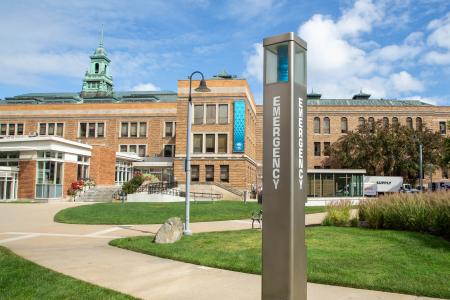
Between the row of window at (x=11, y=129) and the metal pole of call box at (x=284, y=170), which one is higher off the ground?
the row of window at (x=11, y=129)

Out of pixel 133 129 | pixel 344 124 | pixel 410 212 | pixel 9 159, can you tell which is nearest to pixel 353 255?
pixel 410 212

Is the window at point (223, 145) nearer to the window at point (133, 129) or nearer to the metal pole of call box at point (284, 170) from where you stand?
the window at point (133, 129)

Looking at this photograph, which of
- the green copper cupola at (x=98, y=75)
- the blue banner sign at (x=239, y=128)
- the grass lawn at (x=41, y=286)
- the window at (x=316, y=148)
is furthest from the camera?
the green copper cupola at (x=98, y=75)

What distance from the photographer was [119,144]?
205 ft

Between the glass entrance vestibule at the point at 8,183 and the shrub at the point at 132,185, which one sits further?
the shrub at the point at 132,185

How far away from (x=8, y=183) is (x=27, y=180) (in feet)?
5.89

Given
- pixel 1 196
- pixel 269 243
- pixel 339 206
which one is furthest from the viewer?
pixel 1 196

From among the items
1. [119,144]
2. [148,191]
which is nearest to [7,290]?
[148,191]

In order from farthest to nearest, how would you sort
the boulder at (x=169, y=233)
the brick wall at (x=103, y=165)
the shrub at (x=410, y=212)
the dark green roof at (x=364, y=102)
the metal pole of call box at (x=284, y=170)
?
the dark green roof at (x=364, y=102), the brick wall at (x=103, y=165), the shrub at (x=410, y=212), the boulder at (x=169, y=233), the metal pole of call box at (x=284, y=170)

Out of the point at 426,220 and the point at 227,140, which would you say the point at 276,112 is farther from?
the point at 227,140

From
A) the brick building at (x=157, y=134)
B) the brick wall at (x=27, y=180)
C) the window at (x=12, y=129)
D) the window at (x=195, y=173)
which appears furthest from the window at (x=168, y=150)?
the brick wall at (x=27, y=180)

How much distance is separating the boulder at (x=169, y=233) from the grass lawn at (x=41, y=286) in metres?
3.80

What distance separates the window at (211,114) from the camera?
1880 inches

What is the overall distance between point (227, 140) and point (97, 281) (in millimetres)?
39894
